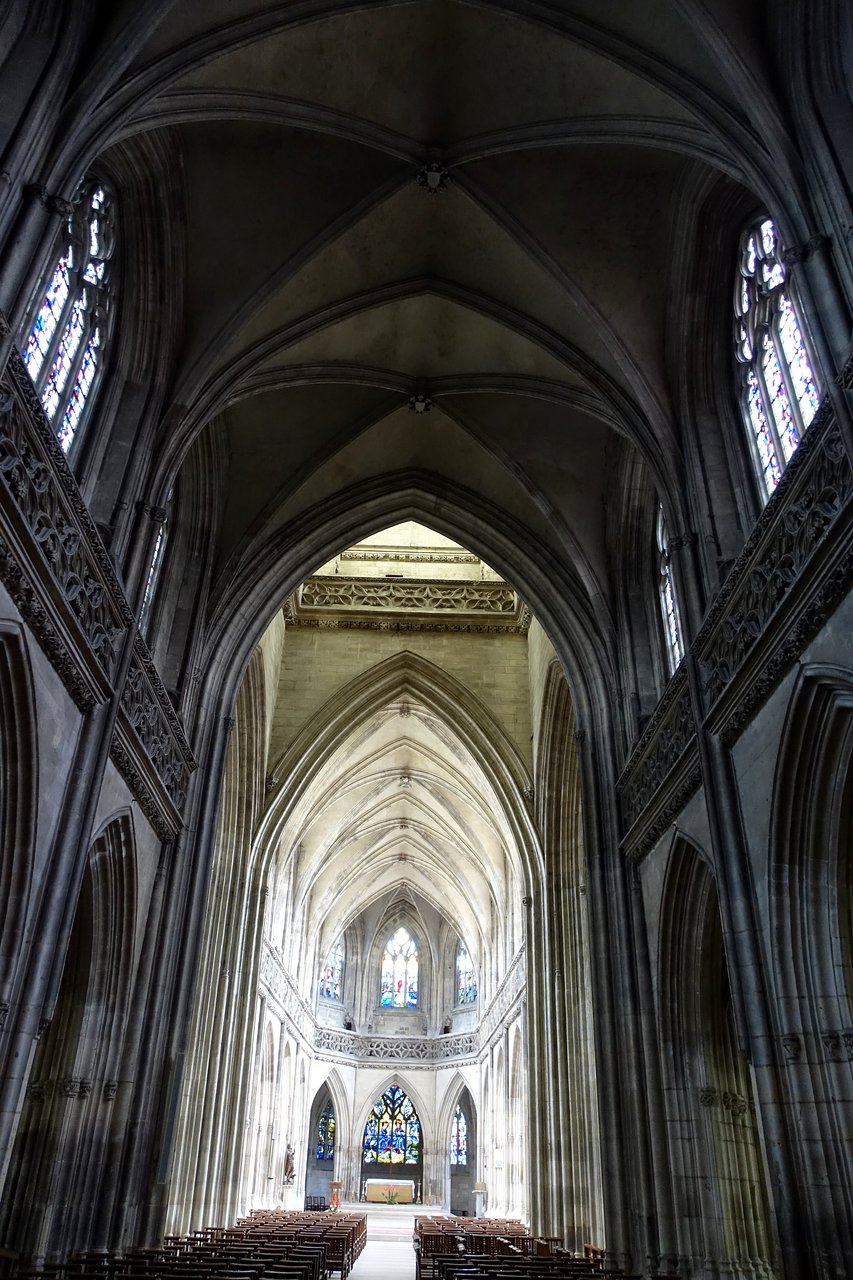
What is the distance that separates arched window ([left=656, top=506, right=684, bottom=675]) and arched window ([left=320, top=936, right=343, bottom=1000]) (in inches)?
1159

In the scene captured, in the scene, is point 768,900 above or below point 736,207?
below

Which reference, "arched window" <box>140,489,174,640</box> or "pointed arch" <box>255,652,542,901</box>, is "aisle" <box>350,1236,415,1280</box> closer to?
"pointed arch" <box>255,652,542,901</box>

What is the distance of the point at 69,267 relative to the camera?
10.4m

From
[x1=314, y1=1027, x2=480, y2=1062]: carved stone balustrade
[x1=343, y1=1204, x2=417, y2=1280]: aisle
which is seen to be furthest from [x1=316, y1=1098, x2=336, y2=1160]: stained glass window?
[x1=343, y1=1204, x2=417, y2=1280]: aisle

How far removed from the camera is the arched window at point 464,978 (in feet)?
136

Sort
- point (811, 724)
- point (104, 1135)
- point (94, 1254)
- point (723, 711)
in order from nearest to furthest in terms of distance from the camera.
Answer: point (811, 724), point (94, 1254), point (723, 711), point (104, 1135)

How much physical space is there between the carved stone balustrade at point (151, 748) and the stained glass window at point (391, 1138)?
105ft

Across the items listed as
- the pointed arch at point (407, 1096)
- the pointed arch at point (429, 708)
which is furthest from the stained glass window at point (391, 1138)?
the pointed arch at point (429, 708)

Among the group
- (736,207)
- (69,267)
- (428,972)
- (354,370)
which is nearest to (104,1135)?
(69,267)

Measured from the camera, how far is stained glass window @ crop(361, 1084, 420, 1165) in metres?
41.2

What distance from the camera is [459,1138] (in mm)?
40844

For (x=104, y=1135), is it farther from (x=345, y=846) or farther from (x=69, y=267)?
(x=345, y=846)

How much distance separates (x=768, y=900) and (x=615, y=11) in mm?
8831

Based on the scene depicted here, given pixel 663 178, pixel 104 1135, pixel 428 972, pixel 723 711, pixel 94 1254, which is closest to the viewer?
pixel 94 1254
